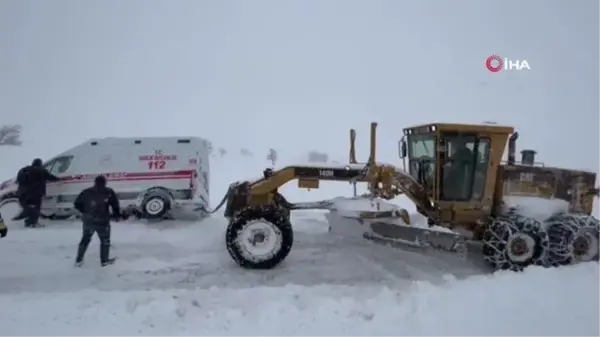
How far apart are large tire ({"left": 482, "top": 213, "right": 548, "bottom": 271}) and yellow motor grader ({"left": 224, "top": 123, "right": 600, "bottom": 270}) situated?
2 cm

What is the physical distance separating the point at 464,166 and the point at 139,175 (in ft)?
28.8

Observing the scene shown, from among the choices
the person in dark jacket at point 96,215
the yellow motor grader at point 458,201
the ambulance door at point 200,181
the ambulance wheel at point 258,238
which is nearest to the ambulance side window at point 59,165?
the ambulance door at point 200,181

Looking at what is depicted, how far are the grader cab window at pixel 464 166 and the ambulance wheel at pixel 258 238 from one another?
321 centimetres

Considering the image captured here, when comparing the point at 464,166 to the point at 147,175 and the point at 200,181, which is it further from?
the point at 147,175

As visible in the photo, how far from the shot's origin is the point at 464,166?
29.6 feet

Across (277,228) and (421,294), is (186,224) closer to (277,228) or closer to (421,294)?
(277,228)

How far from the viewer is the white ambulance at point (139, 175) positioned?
520 inches

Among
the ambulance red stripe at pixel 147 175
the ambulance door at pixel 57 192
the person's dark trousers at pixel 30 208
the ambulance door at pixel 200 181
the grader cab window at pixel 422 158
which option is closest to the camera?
the grader cab window at pixel 422 158

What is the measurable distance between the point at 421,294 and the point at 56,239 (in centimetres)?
774

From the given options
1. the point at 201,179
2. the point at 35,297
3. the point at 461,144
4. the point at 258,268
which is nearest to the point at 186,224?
the point at 201,179

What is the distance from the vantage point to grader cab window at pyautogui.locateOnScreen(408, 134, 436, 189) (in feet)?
30.0

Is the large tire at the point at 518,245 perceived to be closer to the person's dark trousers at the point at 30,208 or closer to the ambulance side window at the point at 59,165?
the person's dark trousers at the point at 30,208

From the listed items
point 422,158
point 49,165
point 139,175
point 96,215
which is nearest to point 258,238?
point 96,215

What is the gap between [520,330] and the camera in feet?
17.6
